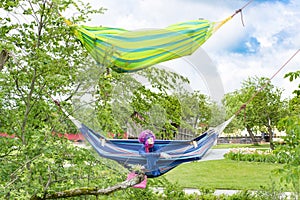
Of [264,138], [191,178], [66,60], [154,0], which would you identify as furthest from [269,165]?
[264,138]

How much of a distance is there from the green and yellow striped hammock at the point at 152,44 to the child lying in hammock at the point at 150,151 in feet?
0.93

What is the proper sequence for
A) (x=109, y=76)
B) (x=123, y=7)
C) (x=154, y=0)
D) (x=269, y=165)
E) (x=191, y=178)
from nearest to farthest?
(x=109, y=76), (x=154, y=0), (x=123, y=7), (x=191, y=178), (x=269, y=165)

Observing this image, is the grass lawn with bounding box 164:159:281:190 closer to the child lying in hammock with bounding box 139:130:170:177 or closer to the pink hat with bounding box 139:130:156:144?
the child lying in hammock with bounding box 139:130:170:177

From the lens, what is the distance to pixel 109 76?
1.68 m

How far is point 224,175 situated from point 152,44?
5640mm

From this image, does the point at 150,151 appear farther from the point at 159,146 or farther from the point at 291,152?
the point at 291,152

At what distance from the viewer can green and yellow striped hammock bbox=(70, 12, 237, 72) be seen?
52.6 inches

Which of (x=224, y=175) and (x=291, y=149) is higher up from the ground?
(x=291, y=149)

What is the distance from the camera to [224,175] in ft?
21.7

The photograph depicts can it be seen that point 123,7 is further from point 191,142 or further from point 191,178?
point 191,178

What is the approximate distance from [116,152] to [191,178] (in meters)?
4.93

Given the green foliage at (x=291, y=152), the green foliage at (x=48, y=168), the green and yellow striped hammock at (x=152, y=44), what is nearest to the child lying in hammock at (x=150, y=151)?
the green and yellow striped hammock at (x=152, y=44)

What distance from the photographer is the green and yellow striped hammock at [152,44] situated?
1335 mm

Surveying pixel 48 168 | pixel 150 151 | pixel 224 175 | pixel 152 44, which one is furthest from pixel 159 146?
pixel 224 175
